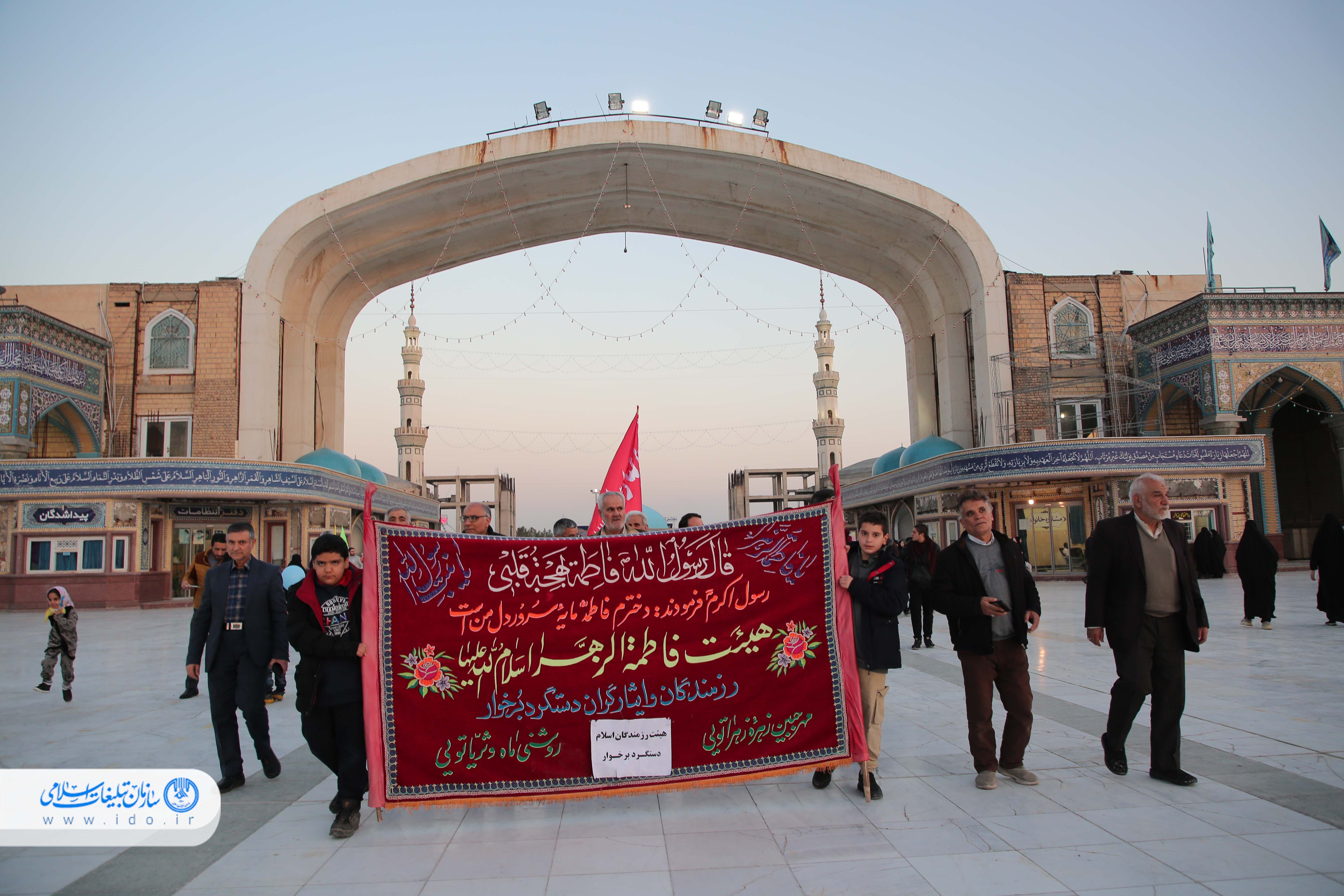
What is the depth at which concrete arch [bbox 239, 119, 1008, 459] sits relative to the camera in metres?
20.5

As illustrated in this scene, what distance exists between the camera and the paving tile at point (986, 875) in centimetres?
282

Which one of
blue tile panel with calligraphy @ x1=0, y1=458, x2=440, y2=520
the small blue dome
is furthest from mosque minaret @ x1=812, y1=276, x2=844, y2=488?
blue tile panel with calligraphy @ x1=0, y1=458, x2=440, y2=520

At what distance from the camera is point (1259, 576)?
9.65 metres

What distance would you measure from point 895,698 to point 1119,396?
748 inches

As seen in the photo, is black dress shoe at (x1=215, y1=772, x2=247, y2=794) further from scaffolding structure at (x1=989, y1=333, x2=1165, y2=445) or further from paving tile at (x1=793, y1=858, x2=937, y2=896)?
scaffolding structure at (x1=989, y1=333, x2=1165, y2=445)

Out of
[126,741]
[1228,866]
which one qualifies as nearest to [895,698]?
[1228,866]

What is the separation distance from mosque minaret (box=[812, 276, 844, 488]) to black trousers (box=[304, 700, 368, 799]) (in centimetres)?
3728

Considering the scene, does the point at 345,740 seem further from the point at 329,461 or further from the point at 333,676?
the point at 329,461

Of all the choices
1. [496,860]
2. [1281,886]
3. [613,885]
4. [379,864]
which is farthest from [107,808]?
[1281,886]

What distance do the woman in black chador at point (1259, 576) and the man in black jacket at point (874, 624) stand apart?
26.0ft

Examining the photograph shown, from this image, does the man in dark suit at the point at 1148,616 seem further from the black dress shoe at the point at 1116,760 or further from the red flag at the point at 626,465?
the red flag at the point at 626,465

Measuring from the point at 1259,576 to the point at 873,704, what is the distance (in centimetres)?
814

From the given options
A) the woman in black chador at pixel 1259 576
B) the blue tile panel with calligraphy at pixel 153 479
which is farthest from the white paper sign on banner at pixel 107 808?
the blue tile panel with calligraphy at pixel 153 479

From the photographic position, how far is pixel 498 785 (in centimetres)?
365
